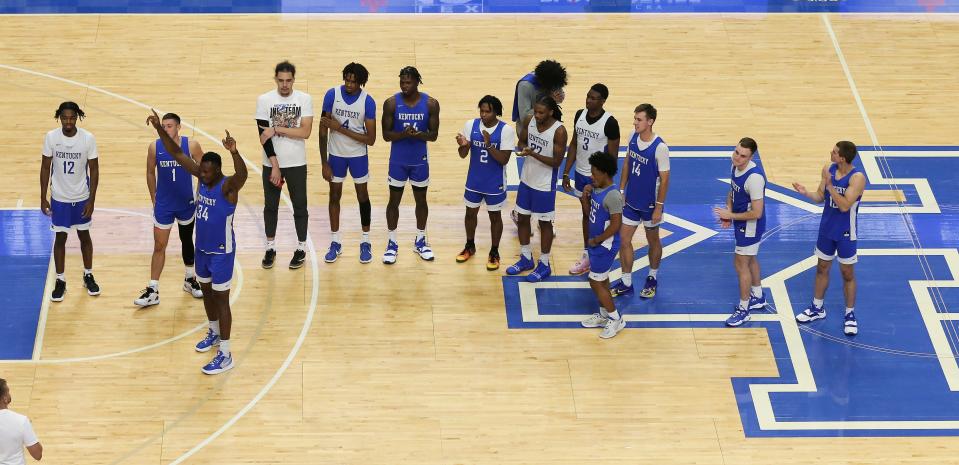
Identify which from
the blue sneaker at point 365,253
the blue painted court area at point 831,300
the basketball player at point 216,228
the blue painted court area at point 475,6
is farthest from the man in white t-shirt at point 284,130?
the blue painted court area at point 475,6

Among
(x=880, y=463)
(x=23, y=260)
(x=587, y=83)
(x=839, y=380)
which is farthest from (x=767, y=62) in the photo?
(x=23, y=260)

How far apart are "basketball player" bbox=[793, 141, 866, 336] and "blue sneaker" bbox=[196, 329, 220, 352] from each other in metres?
5.26

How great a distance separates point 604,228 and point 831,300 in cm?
255

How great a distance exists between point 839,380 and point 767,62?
5808 mm

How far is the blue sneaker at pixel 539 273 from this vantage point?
1280cm

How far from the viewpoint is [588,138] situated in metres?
12.3

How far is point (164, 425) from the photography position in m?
10.9

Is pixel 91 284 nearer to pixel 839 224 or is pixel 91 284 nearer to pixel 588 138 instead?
pixel 588 138

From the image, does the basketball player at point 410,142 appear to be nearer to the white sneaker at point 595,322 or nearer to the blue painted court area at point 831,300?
the blue painted court area at point 831,300

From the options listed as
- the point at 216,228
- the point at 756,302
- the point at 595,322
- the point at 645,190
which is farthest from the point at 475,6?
the point at 216,228

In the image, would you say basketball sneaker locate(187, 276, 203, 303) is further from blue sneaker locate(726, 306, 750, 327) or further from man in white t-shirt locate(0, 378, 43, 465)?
blue sneaker locate(726, 306, 750, 327)

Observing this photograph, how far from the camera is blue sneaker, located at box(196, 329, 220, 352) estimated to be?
11.7 meters

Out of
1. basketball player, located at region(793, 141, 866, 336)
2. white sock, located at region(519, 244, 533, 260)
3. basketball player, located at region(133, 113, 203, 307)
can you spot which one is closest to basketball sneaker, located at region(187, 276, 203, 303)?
basketball player, located at region(133, 113, 203, 307)

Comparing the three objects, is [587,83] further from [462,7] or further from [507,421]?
[507,421]
